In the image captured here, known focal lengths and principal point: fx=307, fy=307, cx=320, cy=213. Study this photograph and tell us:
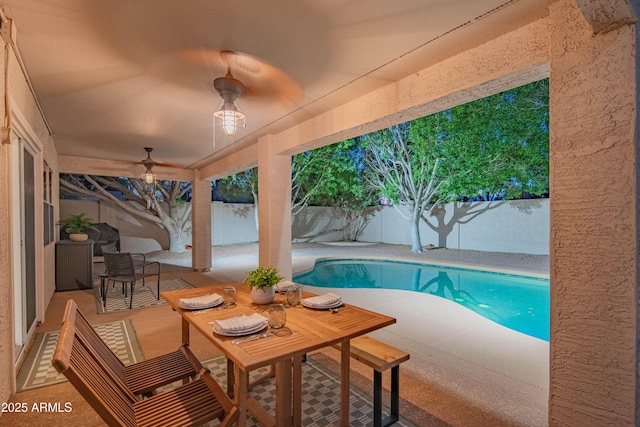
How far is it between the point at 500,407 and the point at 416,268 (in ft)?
20.2

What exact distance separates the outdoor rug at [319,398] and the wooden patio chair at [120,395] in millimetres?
589

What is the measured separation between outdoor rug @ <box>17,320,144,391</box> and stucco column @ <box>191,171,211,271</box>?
134 inches

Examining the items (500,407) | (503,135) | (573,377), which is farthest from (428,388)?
(503,135)

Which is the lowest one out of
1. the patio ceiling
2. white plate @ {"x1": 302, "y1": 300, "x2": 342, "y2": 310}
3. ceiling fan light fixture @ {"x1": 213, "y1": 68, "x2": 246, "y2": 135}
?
white plate @ {"x1": 302, "y1": 300, "x2": 342, "y2": 310}

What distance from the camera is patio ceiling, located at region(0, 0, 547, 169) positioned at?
1.69 m

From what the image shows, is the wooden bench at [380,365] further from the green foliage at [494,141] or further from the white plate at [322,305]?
the green foliage at [494,141]

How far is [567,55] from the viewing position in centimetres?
155

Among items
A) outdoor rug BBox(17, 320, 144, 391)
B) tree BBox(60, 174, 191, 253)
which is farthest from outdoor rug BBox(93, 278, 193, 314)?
tree BBox(60, 174, 191, 253)

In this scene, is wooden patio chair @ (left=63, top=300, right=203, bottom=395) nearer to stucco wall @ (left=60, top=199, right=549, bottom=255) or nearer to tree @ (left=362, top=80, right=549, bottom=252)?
tree @ (left=362, top=80, right=549, bottom=252)

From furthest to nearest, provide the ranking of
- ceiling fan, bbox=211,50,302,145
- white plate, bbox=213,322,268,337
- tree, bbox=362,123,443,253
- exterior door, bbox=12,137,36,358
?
tree, bbox=362,123,443,253, exterior door, bbox=12,137,36,358, ceiling fan, bbox=211,50,302,145, white plate, bbox=213,322,268,337

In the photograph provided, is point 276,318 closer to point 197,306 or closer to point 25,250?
point 197,306

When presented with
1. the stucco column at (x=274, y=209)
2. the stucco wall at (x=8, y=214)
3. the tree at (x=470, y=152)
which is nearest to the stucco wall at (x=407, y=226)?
the tree at (x=470, y=152)

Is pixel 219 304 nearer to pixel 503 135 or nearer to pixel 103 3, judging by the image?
pixel 103 3

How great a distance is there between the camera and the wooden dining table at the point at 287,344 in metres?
1.33
